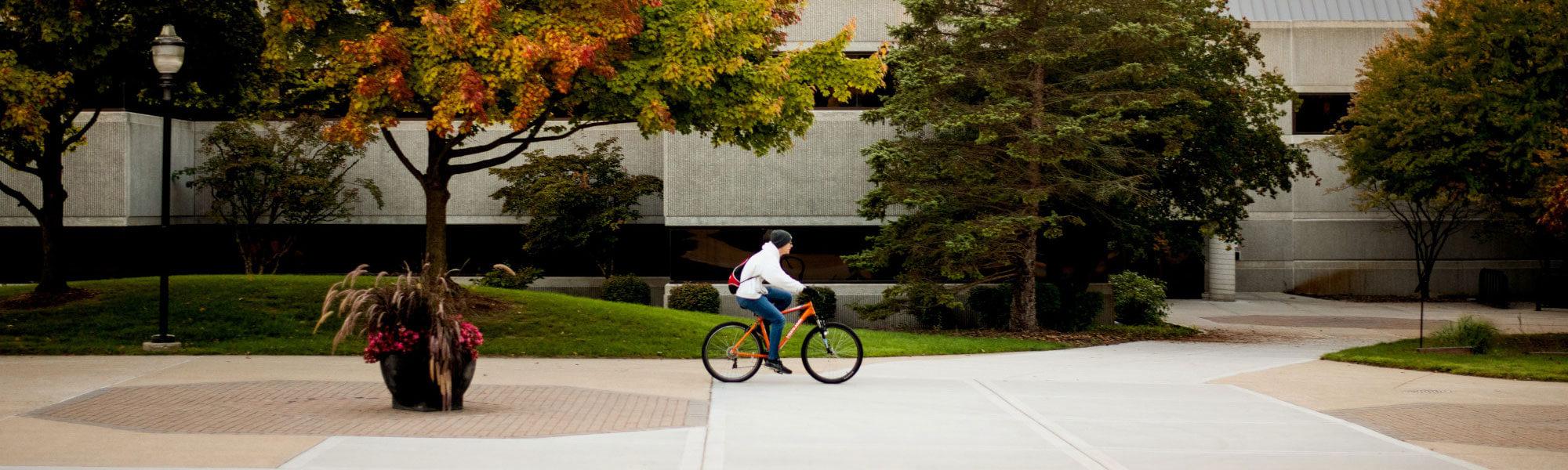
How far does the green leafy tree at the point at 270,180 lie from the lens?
25453 millimetres

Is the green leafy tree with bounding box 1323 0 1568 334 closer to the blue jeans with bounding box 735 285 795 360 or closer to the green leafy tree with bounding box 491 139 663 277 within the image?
the blue jeans with bounding box 735 285 795 360

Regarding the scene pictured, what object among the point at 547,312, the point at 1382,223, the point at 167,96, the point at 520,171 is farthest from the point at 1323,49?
the point at 167,96

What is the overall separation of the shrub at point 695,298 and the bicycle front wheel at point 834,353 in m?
11.3

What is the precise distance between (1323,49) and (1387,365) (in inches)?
922

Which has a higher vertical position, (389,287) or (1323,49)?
(1323,49)

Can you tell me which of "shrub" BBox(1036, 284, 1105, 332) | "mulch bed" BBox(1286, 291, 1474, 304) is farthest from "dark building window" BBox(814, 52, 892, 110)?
"mulch bed" BBox(1286, 291, 1474, 304)

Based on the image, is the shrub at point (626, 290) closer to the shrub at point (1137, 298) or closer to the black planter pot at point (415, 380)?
the shrub at point (1137, 298)

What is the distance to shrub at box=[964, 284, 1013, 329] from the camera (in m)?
23.1

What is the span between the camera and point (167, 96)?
14.9 meters

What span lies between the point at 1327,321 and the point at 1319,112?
1193 cm

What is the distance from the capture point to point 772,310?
11938 millimetres

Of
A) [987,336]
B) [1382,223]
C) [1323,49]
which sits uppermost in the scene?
[1323,49]

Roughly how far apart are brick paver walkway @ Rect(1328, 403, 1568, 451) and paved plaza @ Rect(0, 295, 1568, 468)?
0.04 metres

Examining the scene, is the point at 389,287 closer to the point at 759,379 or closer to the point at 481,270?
the point at 759,379
